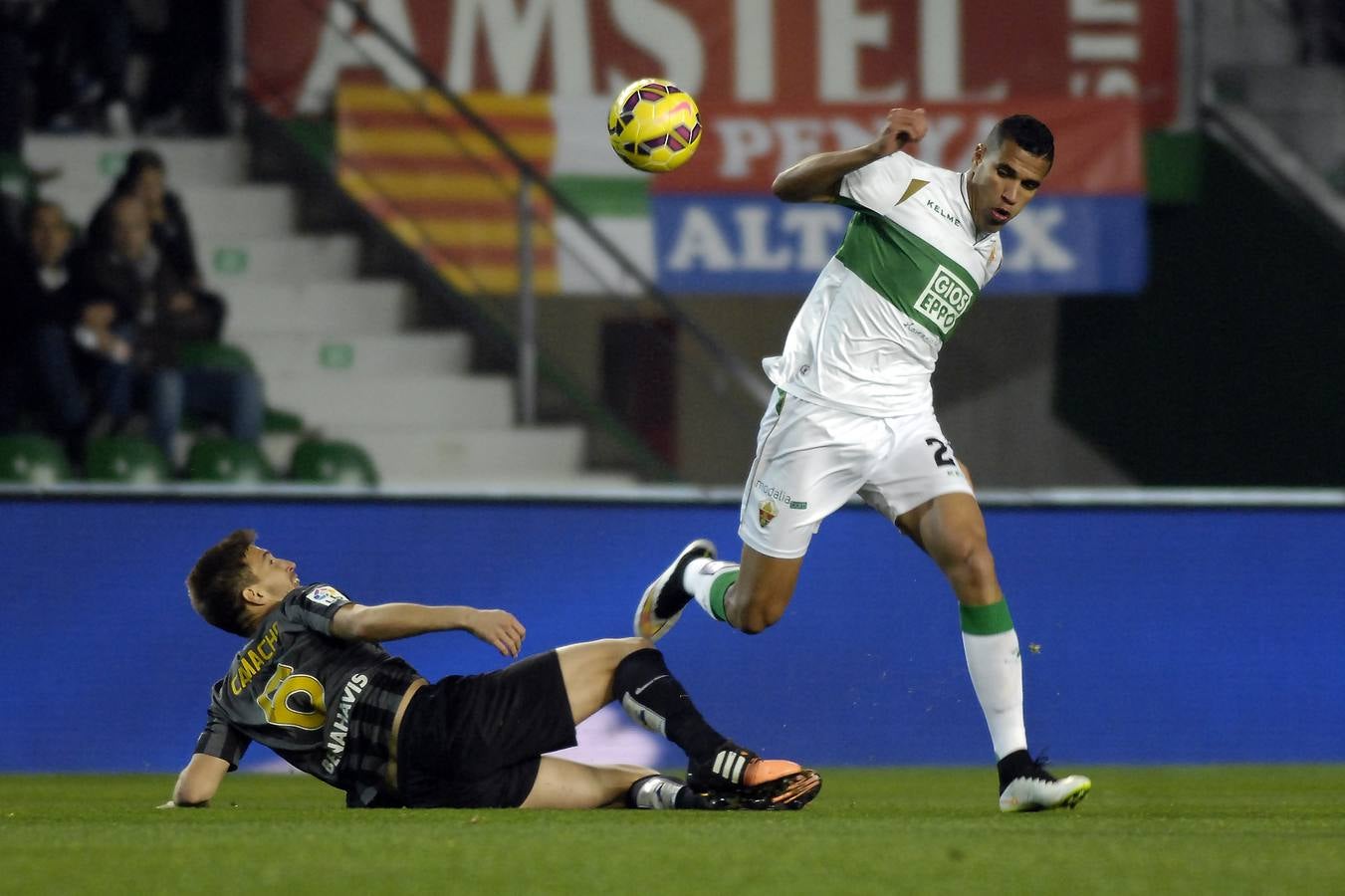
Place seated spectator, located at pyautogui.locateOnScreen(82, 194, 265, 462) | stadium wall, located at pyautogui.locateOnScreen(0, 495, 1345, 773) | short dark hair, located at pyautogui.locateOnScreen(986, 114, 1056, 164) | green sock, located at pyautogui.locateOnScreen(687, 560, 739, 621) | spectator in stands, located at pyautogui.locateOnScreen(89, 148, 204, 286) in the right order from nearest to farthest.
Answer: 1. short dark hair, located at pyautogui.locateOnScreen(986, 114, 1056, 164)
2. green sock, located at pyautogui.locateOnScreen(687, 560, 739, 621)
3. stadium wall, located at pyautogui.locateOnScreen(0, 495, 1345, 773)
4. seated spectator, located at pyautogui.locateOnScreen(82, 194, 265, 462)
5. spectator in stands, located at pyautogui.locateOnScreen(89, 148, 204, 286)

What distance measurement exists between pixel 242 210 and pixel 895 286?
24.0ft

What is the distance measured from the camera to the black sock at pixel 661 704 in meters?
5.37

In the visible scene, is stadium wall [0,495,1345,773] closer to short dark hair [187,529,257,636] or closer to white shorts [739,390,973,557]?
white shorts [739,390,973,557]

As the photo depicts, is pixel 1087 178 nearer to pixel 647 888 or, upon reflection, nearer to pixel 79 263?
pixel 79 263

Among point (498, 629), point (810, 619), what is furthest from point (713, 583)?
point (810, 619)

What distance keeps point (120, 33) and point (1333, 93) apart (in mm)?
7751

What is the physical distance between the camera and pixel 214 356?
10.9m

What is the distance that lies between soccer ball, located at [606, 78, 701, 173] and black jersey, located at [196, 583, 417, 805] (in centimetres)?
162

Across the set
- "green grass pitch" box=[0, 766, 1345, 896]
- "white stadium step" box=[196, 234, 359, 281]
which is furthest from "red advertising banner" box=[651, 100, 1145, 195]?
"green grass pitch" box=[0, 766, 1345, 896]

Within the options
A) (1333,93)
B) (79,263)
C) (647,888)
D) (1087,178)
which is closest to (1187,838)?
(647,888)

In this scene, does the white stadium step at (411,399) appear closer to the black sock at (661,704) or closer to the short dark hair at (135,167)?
the short dark hair at (135,167)

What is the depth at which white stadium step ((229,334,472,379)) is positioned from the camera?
1171 centimetres

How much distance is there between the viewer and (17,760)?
7.86m

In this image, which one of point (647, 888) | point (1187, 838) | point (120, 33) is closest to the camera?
point (647, 888)
